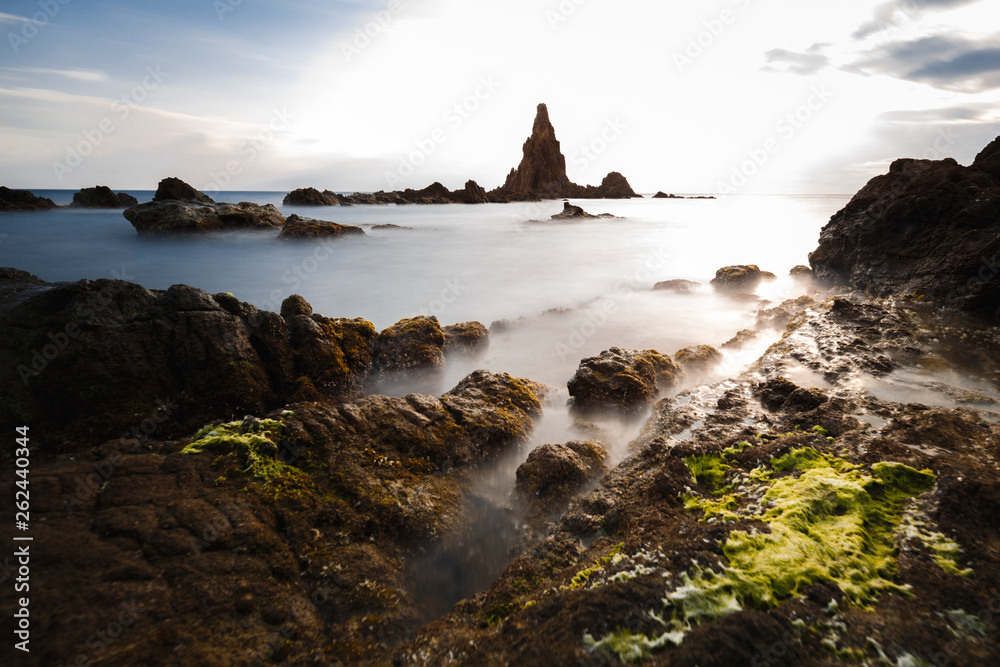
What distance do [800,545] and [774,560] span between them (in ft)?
0.96

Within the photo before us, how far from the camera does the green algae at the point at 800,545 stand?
2.33 metres

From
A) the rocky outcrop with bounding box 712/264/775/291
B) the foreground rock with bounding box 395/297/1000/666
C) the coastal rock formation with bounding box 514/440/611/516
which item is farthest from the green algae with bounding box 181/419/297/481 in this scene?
the rocky outcrop with bounding box 712/264/775/291

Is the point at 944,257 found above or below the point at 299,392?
above

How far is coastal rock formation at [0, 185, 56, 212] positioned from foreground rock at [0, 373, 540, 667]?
6319cm

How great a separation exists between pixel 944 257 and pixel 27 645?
1469cm

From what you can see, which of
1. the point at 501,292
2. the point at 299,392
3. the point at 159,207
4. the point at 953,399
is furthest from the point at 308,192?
the point at 953,399

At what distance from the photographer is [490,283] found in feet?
63.6

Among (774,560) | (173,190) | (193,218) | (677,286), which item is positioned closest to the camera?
(774,560)

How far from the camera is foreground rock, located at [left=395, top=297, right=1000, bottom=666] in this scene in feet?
→ 6.93

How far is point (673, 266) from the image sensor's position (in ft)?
76.2

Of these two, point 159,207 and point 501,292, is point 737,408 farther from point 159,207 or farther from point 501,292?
point 159,207

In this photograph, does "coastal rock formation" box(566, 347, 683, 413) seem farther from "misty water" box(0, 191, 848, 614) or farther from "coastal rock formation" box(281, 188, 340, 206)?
"coastal rock formation" box(281, 188, 340, 206)

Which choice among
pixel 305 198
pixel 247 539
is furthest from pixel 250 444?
pixel 305 198

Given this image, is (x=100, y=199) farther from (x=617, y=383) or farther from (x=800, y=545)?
(x=800, y=545)
